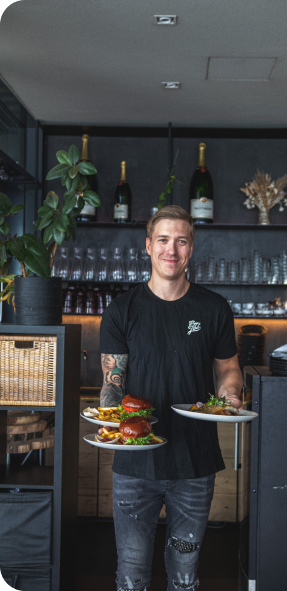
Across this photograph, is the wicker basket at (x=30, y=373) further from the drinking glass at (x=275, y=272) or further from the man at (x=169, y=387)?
the drinking glass at (x=275, y=272)

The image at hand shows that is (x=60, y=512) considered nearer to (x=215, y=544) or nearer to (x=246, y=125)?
(x=215, y=544)

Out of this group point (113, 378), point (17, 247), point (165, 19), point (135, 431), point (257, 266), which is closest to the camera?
point (135, 431)

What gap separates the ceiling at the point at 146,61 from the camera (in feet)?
7.38

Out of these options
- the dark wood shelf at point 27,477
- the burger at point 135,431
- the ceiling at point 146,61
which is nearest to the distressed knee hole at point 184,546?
the burger at point 135,431

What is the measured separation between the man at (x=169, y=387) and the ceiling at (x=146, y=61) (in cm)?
125

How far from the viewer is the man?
1.50m

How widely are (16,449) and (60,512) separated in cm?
34

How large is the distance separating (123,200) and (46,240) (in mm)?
2023

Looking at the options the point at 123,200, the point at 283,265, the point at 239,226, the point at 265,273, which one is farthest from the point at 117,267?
the point at 283,265

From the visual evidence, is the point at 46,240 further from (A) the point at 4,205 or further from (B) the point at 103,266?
(B) the point at 103,266

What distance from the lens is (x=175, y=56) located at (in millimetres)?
2658

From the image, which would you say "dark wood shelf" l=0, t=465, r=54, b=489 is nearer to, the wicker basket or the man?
the wicker basket

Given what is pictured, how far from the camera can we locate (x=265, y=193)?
144 inches

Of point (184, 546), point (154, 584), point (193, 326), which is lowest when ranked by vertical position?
point (154, 584)
